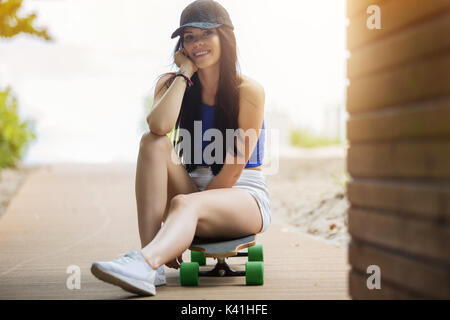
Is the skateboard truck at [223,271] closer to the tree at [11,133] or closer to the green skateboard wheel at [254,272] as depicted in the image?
the green skateboard wheel at [254,272]

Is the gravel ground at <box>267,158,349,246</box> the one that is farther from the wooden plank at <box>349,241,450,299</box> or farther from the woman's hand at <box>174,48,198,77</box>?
the wooden plank at <box>349,241,450,299</box>

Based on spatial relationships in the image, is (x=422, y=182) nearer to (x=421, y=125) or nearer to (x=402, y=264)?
(x=421, y=125)

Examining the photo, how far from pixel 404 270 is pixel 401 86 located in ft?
2.10

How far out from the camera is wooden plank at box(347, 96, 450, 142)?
1758mm

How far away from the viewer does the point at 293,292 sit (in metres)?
2.96

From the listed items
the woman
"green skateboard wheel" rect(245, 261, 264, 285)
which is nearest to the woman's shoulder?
the woman

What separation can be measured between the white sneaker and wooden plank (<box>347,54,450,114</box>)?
118 centimetres

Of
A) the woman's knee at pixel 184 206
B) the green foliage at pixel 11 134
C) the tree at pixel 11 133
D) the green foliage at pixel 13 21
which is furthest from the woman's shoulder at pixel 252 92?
the green foliage at pixel 11 134

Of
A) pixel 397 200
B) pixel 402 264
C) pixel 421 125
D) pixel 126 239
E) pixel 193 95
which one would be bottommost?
pixel 126 239

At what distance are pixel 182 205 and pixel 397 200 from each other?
121cm

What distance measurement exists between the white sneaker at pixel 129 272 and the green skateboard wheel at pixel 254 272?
606mm

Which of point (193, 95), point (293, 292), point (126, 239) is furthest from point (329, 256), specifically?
point (126, 239)

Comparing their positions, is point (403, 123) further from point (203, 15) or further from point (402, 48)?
point (203, 15)

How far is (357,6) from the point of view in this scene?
2250 millimetres
